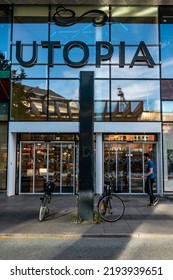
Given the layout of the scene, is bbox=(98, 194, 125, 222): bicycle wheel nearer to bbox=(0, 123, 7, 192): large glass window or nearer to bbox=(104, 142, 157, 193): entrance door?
bbox=(104, 142, 157, 193): entrance door

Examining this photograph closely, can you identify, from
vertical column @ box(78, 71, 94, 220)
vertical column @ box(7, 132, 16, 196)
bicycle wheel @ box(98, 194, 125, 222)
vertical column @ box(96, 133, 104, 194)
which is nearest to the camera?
vertical column @ box(78, 71, 94, 220)

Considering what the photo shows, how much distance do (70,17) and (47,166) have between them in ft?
26.5

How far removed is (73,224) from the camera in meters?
8.12

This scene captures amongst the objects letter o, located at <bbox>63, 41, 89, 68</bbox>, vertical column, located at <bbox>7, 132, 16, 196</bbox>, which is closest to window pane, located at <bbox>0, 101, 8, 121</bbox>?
vertical column, located at <bbox>7, 132, 16, 196</bbox>

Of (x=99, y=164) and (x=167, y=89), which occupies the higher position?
(x=167, y=89)

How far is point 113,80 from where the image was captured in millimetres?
15305

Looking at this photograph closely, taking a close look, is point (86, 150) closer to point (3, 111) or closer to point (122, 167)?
point (122, 167)

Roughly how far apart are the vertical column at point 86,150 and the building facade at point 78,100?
5.70m

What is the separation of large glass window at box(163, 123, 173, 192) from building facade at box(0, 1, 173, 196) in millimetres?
51

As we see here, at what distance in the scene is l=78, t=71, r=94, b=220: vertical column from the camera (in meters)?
8.45

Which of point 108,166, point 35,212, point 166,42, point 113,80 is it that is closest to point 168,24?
point 166,42

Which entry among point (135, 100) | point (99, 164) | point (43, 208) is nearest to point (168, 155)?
Result: point (135, 100)

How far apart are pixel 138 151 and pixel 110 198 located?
268 inches

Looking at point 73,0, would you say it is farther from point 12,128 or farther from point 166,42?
point 12,128
